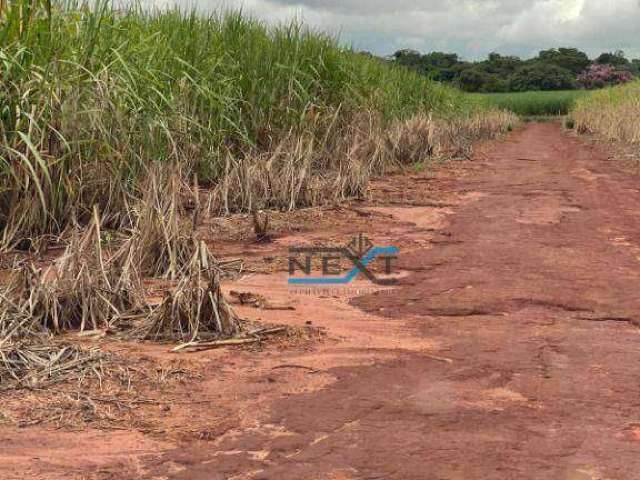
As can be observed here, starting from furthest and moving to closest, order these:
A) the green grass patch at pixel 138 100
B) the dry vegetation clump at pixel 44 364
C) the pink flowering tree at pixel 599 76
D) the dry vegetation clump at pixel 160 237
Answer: the pink flowering tree at pixel 599 76, the green grass patch at pixel 138 100, the dry vegetation clump at pixel 160 237, the dry vegetation clump at pixel 44 364

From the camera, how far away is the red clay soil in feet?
7.24

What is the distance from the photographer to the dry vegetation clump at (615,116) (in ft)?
53.4

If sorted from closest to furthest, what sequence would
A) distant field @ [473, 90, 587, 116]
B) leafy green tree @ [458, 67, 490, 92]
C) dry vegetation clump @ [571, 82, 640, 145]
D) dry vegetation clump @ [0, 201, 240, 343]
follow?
1. dry vegetation clump @ [0, 201, 240, 343]
2. dry vegetation clump @ [571, 82, 640, 145]
3. distant field @ [473, 90, 587, 116]
4. leafy green tree @ [458, 67, 490, 92]

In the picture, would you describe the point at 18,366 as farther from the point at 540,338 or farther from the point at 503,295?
the point at 503,295

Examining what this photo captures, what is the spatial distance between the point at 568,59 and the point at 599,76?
281 inches

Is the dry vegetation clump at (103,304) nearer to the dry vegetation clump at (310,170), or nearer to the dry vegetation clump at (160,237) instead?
the dry vegetation clump at (160,237)

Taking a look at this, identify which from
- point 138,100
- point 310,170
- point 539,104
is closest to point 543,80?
point 539,104

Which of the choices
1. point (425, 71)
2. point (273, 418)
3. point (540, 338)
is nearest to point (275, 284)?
point (540, 338)

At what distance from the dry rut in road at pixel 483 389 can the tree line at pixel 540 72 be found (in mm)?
47363

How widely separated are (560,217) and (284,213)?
2.24 metres

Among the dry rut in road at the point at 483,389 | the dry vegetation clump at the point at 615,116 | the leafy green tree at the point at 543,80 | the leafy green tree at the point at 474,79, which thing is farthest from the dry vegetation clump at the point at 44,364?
the leafy green tree at the point at 543,80

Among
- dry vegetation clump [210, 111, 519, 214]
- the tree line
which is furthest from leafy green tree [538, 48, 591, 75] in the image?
dry vegetation clump [210, 111, 519, 214]

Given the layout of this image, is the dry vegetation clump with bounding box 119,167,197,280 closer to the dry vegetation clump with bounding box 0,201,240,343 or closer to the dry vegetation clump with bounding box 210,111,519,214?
the dry vegetation clump with bounding box 0,201,240,343

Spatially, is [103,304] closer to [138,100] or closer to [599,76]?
[138,100]
